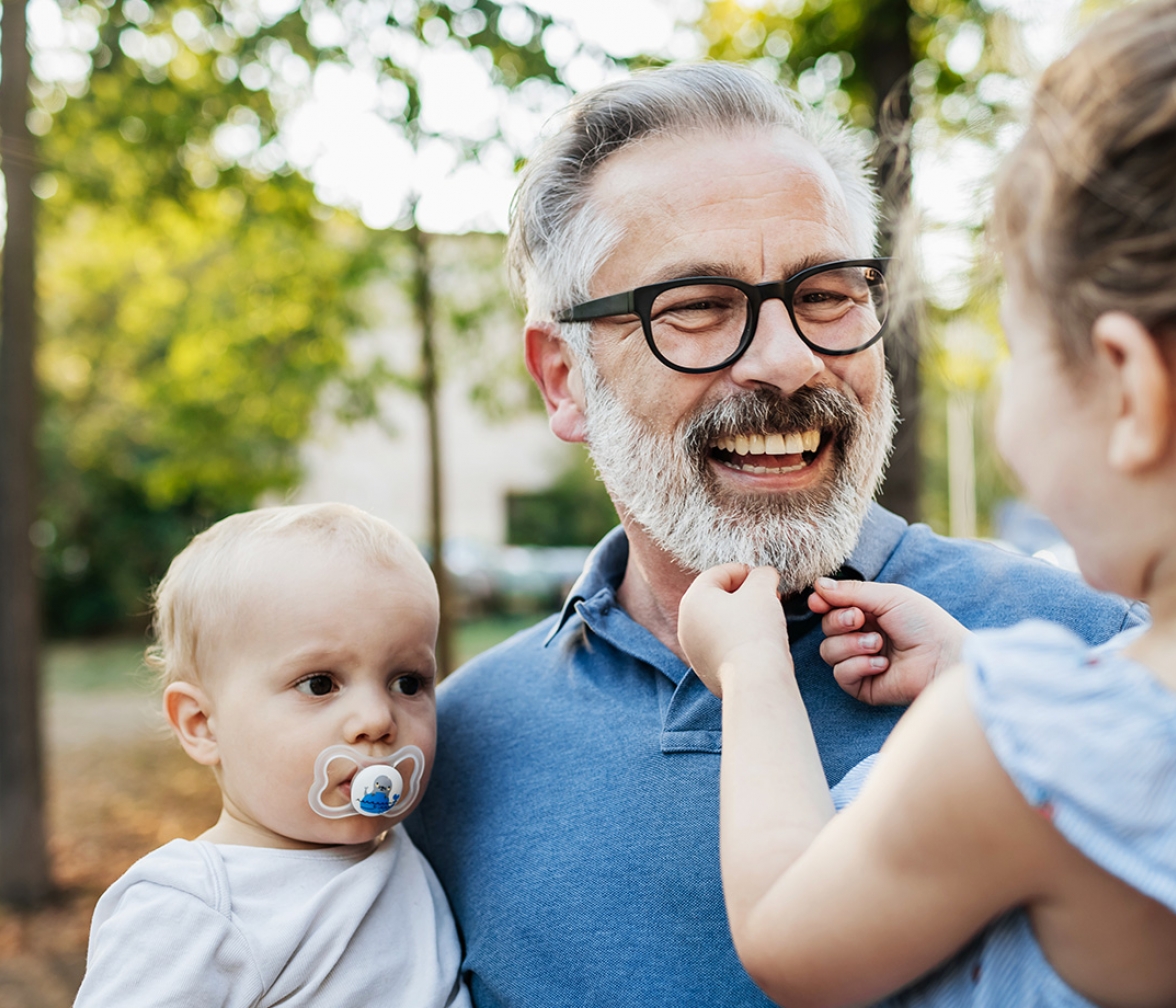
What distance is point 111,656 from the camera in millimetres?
18484

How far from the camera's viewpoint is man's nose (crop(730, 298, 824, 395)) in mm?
1875

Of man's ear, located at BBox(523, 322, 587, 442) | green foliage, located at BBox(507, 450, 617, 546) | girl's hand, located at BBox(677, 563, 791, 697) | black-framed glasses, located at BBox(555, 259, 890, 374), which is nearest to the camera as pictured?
girl's hand, located at BBox(677, 563, 791, 697)

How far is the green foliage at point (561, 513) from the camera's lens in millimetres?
25234

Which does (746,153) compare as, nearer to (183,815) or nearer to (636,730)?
(636,730)

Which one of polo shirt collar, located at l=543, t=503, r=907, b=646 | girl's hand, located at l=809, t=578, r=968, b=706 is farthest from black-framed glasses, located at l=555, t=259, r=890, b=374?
girl's hand, located at l=809, t=578, r=968, b=706

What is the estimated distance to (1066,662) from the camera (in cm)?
94

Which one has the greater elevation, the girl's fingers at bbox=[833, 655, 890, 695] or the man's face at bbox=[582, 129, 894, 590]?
the man's face at bbox=[582, 129, 894, 590]

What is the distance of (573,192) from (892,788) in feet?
5.42

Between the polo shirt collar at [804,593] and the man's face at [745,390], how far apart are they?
5 centimetres

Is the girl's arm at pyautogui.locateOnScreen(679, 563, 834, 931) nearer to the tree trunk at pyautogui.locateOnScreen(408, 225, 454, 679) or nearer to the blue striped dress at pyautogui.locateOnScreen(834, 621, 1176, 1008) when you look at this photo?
the blue striped dress at pyautogui.locateOnScreen(834, 621, 1176, 1008)

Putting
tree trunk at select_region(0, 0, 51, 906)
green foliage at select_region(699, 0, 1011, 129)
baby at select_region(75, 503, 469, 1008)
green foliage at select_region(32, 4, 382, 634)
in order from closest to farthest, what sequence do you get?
baby at select_region(75, 503, 469, 1008)
tree trunk at select_region(0, 0, 51, 906)
green foliage at select_region(699, 0, 1011, 129)
green foliage at select_region(32, 4, 382, 634)

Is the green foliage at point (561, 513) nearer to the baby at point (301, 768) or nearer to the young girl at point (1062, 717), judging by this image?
the baby at point (301, 768)

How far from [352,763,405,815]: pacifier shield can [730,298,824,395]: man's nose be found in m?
0.94

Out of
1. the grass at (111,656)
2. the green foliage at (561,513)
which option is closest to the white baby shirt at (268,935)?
the grass at (111,656)
